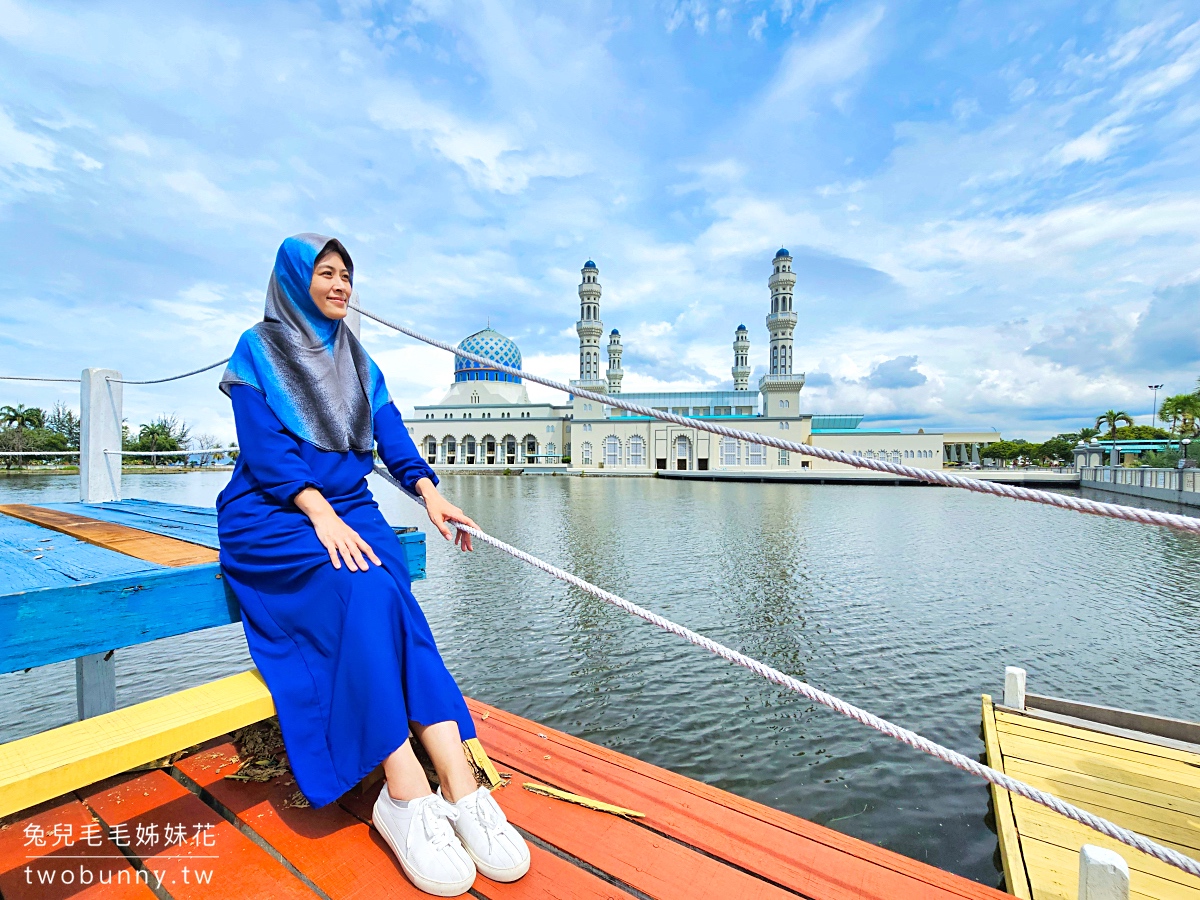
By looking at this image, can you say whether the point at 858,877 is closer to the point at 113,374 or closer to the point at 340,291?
the point at 340,291

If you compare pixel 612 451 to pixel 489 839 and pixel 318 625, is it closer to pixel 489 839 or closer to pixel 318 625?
pixel 318 625

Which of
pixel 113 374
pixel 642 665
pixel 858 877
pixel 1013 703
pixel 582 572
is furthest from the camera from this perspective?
pixel 582 572

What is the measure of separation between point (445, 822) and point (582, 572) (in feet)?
25.0

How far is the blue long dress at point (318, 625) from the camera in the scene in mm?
1375

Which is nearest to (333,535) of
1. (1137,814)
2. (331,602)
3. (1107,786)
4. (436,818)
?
(331,602)

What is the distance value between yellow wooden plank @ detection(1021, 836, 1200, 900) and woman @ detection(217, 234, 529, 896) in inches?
92.8

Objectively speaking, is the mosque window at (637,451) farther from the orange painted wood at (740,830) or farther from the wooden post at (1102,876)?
the wooden post at (1102,876)

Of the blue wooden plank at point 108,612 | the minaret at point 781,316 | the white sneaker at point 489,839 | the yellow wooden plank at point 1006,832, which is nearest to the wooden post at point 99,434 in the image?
the blue wooden plank at point 108,612

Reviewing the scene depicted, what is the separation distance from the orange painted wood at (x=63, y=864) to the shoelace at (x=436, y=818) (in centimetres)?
53

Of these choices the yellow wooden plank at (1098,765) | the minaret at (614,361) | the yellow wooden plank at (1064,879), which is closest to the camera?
the yellow wooden plank at (1064,879)

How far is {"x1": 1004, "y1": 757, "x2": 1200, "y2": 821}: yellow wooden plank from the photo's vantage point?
2.86m

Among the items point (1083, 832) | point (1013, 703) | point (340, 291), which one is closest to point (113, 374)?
point (340, 291)

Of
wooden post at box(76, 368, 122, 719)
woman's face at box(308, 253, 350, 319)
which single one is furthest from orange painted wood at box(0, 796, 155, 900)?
wooden post at box(76, 368, 122, 719)

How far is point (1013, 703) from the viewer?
3.96 meters
